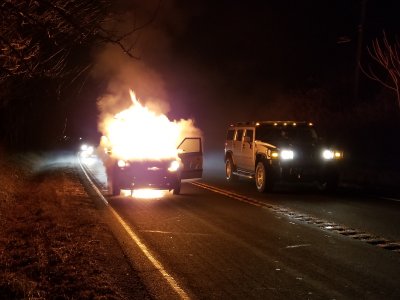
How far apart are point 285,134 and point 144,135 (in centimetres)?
447

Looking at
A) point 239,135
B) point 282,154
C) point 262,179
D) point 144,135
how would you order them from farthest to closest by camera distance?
point 239,135
point 262,179
point 144,135
point 282,154

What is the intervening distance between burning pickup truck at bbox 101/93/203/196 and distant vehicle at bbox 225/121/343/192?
190 cm

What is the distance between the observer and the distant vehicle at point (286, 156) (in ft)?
A: 53.1

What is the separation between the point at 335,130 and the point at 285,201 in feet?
33.7

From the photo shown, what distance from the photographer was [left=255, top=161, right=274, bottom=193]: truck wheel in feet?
53.4

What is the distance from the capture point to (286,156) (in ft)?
53.2

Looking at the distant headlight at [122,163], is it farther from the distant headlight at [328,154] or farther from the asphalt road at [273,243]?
the distant headlight at [328,154]

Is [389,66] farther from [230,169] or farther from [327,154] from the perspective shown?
[327,154]

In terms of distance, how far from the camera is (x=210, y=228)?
10305 mm

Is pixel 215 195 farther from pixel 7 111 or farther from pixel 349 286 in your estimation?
pixel 7 111

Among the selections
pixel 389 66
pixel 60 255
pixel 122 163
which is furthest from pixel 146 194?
pixel 389 66

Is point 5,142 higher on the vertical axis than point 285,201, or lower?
higher

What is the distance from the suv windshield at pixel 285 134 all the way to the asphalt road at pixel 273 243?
8.48 ft

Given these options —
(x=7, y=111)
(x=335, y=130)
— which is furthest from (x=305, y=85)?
(x=7, y=111)
